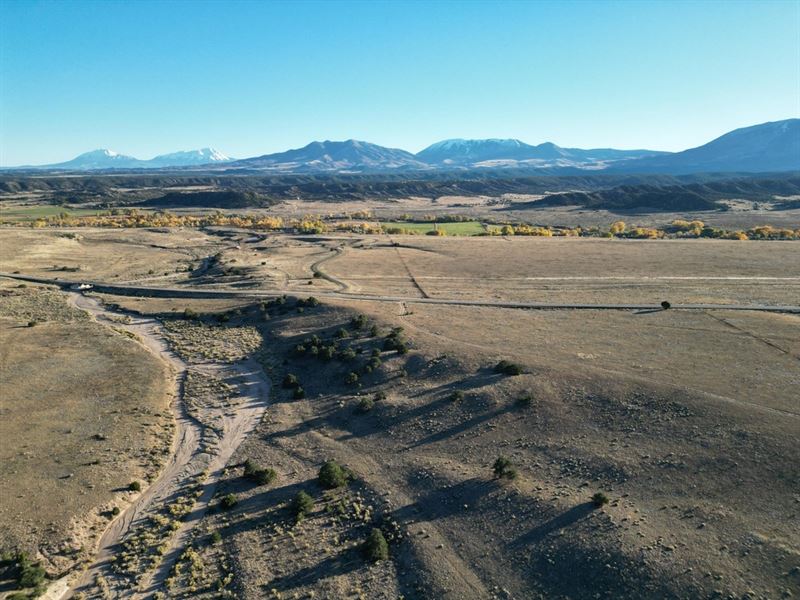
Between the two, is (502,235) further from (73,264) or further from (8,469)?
(8,469)

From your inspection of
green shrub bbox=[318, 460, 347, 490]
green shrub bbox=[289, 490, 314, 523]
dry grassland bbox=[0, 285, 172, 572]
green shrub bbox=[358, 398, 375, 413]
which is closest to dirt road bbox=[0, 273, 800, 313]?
dry grassland bbox=[0, 285, 172, 572]

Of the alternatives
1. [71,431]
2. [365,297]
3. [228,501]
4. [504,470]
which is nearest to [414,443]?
[504,470]

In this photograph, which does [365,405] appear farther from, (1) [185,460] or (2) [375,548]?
(2) [375,548]

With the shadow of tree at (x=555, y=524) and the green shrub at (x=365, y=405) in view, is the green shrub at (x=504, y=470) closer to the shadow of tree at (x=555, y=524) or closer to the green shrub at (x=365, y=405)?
the shadow of tree at (x=555, y=524)

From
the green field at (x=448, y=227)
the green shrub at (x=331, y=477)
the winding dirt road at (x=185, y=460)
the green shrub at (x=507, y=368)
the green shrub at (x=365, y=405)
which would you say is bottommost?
the winding dirt road at (x=185, y=460)

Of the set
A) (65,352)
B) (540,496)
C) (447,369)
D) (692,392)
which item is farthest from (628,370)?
(65,352)

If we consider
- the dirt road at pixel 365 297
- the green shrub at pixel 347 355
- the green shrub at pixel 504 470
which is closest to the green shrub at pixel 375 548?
the green shrub at pixel 504 470

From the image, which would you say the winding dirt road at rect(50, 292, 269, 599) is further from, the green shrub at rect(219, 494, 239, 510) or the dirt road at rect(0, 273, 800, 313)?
the dirt road at rect(0, 273, 800, 313)

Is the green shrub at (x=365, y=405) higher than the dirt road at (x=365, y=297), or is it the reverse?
the dirt road at (x=365, y=297)
